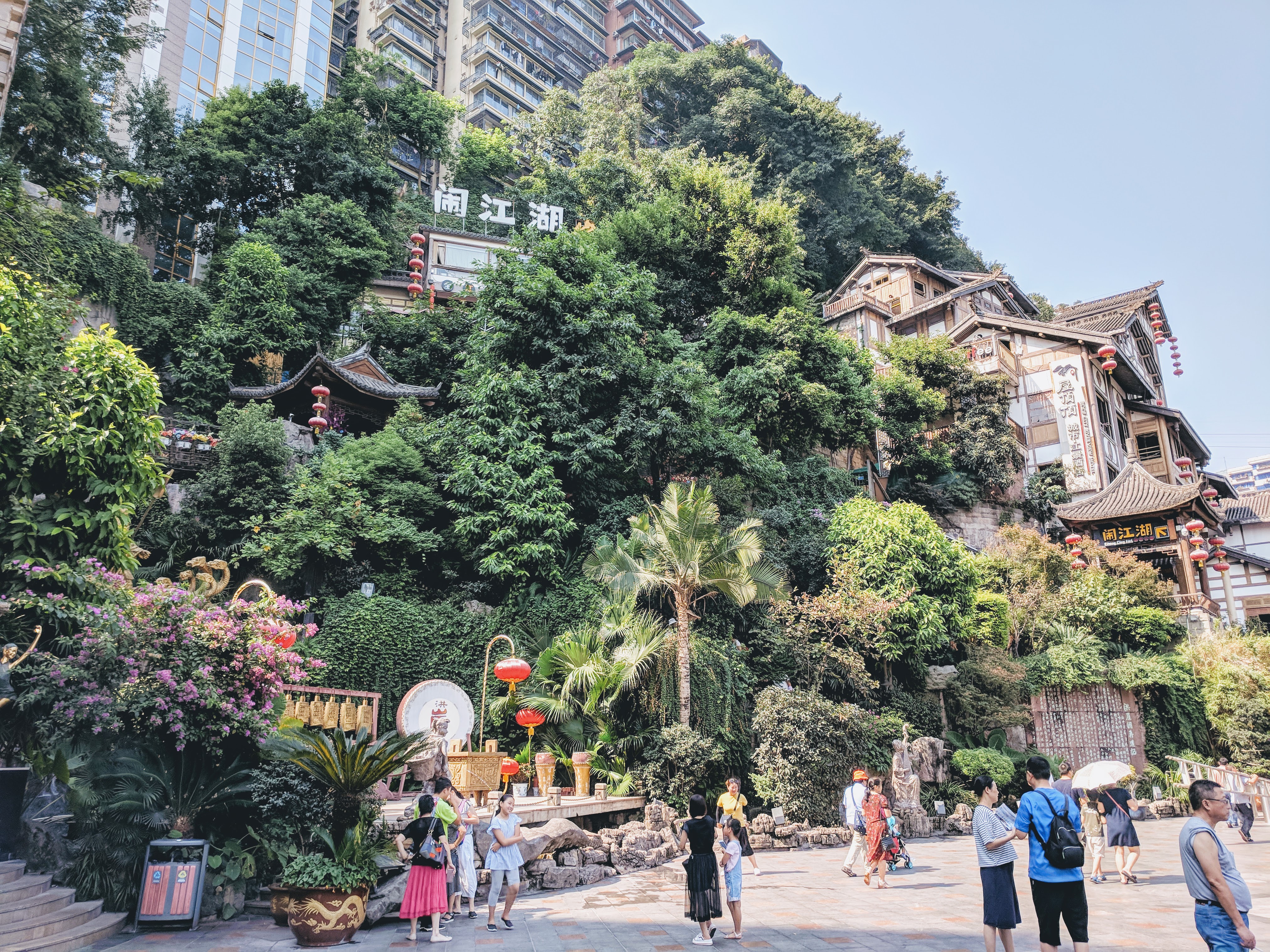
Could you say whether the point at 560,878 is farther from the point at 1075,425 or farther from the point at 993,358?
the point at 993,358

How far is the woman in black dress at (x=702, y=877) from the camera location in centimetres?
715

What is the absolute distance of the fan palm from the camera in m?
8.43

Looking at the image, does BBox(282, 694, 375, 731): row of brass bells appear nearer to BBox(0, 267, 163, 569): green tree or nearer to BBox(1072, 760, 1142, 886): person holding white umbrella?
BBox(0, 267, 163, 569): green tree

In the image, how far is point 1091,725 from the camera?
20.1 m

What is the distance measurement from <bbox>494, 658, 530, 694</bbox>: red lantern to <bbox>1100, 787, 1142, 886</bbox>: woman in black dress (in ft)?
25.5

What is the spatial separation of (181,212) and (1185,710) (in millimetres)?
32716

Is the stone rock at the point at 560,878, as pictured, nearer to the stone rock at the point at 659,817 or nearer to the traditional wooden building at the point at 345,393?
the stone rock at the point at 659,817

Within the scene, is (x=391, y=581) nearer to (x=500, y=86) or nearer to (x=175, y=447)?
(x=175, y=447)

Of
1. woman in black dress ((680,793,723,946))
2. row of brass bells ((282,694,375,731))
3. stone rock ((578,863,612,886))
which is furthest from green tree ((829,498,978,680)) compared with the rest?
woman in black dress ((680,793,723,946))

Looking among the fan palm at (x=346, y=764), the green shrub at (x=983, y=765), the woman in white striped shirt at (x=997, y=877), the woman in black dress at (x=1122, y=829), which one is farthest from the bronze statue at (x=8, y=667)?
the green shrub at (x=983, y=765)

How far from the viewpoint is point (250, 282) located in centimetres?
2269

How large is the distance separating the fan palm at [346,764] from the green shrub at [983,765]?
13.2 m

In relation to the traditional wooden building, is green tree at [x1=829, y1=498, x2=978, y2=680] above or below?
below

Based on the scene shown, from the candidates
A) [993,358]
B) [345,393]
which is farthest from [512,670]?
[993,358]
